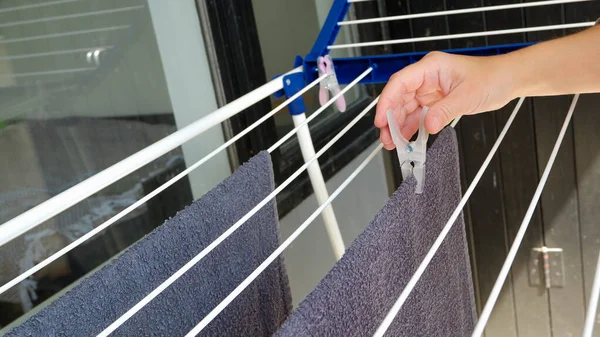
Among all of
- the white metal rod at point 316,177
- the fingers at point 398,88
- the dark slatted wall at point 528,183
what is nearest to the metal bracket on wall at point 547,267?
the dark slatted wall at point 528,183

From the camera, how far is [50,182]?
2.88 ft

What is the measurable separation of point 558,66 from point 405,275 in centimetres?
29

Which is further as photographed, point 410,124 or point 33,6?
point 33,6

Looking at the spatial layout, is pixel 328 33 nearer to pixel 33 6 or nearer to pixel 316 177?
pixel 316 177

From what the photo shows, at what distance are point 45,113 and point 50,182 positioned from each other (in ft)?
0.29

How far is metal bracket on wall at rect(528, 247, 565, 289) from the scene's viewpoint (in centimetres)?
158

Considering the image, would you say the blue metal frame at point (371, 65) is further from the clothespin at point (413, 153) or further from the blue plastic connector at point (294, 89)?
the clothespin at point (413, 153)

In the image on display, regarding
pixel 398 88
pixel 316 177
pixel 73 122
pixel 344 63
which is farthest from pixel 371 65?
pixel 73 122

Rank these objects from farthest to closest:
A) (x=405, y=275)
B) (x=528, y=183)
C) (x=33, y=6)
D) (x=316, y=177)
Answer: (x=528, y=183)
(x=316, y=177)
(x=33, y=6)
(x=405, y=275)

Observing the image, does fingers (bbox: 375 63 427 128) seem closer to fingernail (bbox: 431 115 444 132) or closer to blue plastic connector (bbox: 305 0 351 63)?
fingernail (bbox: 431 115 444 132)

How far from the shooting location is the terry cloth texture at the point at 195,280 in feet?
1.69

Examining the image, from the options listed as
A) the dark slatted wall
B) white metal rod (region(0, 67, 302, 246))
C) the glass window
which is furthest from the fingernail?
the dark slatted wall

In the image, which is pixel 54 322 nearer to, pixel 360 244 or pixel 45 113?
pixel 360 244

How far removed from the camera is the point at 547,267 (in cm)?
159
